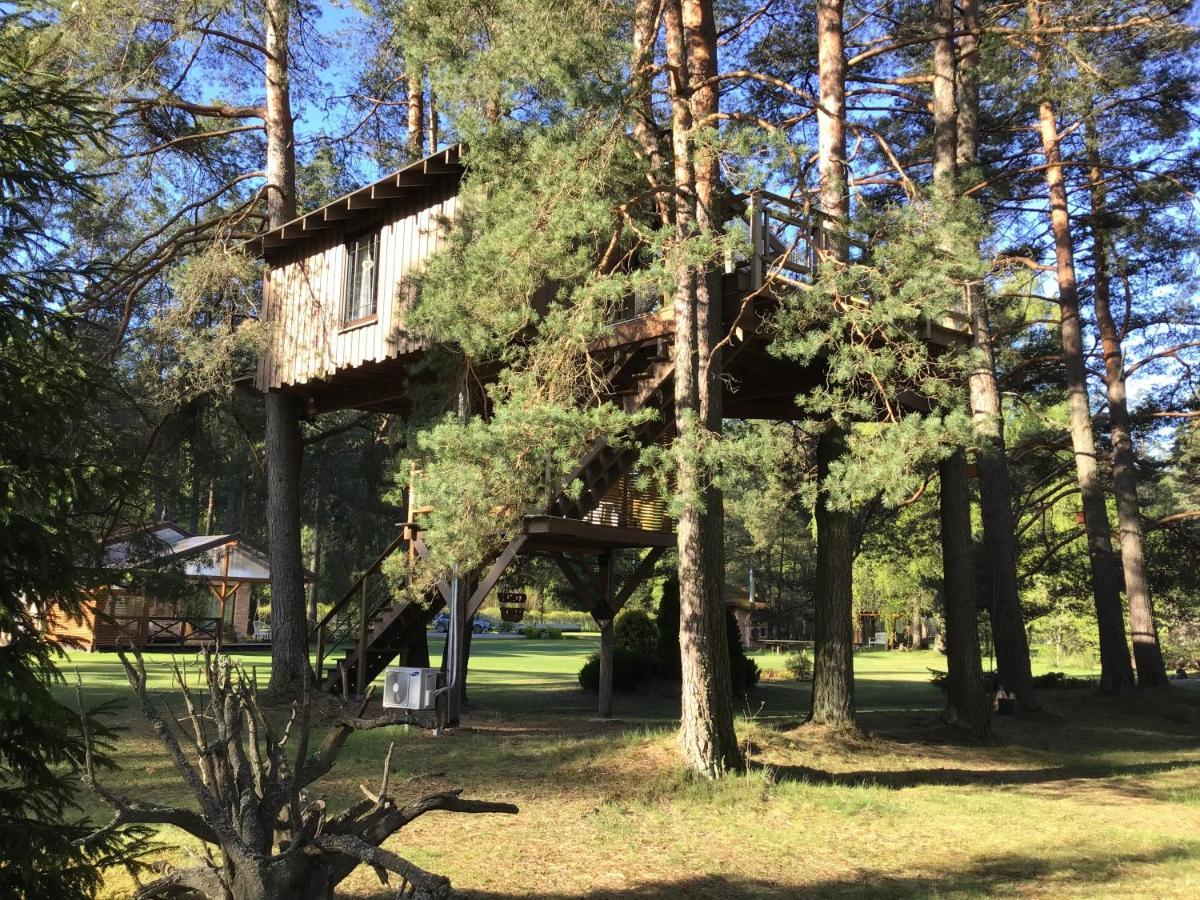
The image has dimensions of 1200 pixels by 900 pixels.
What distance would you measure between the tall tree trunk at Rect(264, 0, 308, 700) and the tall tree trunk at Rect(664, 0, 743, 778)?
7.77 meters

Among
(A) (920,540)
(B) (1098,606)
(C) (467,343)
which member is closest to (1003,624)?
(B) (1098,606)

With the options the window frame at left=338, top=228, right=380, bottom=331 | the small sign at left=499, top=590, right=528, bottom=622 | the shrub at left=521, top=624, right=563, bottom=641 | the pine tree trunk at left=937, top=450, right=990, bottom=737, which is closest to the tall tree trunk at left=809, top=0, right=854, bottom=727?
the pine tree trunk at left=937, top=450, right=990, bottom=737

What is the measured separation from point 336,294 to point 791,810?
35.3ft

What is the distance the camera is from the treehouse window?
1463cm

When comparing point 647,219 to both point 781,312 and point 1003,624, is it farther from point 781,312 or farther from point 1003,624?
point 1003,624

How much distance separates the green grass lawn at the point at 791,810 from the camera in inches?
259

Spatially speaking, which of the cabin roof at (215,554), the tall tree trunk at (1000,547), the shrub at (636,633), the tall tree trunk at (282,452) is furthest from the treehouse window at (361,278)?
the tall tree trunk at (1000,547)

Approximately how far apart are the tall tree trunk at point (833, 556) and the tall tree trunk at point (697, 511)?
258 cm

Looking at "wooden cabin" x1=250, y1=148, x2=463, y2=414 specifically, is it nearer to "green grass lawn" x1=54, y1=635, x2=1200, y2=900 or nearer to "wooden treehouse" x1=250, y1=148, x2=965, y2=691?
"wooden treehouse" x1=250, y1=148, x2=965, y2=691

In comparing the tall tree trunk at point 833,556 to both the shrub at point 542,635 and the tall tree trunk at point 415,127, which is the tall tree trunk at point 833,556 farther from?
the shrub at point 542,635

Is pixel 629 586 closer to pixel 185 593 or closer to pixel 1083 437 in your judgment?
pixel 185 593

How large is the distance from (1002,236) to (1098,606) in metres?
7.92

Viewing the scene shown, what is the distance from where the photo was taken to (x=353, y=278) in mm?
15055

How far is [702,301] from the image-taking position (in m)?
10.3
